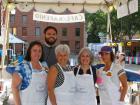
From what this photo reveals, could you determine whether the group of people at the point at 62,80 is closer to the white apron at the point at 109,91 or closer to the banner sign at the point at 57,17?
the white apron at the point at 109,91

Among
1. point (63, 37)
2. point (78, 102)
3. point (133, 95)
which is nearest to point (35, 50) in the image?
point (78, 102)

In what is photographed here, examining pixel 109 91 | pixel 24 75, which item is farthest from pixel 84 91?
pixel 24 75

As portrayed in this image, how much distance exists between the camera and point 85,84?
5.01m

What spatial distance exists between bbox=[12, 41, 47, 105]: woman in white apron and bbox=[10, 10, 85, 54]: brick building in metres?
75.0

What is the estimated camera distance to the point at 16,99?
4758 mm

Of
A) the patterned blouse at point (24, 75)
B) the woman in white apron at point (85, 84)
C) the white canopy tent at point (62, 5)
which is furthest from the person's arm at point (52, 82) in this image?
the white canopy tent at point (62, 5)

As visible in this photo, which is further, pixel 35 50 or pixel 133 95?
pixel 133 95

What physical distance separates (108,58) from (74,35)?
272ft

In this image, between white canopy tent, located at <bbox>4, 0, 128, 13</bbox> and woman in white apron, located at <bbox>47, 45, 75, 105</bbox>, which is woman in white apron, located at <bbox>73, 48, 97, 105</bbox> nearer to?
woman in white apron, located at <bbox>47, 45, 75, 105</bbox>

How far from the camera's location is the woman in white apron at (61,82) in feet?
15.5

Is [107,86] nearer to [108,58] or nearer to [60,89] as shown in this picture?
[108,58]

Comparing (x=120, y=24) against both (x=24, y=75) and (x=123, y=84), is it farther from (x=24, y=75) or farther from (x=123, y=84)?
(x=24, y=75)

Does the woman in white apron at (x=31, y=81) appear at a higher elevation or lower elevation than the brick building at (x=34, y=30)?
lower

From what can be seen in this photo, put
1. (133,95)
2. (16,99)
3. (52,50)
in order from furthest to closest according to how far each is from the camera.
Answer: (133,95) → (52,50) → (16,99)
